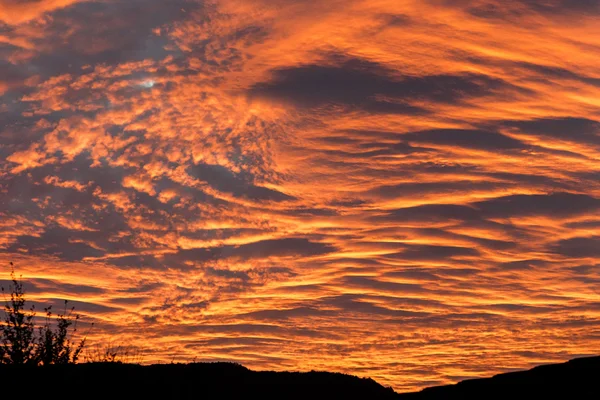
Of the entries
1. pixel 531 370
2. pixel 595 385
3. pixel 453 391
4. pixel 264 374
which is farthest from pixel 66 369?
pixel 595 385

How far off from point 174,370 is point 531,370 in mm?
7228

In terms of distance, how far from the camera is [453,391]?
12.0 m

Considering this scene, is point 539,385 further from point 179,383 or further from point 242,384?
point 179,383

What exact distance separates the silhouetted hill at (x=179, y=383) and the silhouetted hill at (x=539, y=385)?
2.09 metres

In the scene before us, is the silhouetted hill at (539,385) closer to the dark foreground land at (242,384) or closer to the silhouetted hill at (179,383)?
the dark foreground land at (242,384)

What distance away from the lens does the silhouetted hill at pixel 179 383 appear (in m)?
13.0

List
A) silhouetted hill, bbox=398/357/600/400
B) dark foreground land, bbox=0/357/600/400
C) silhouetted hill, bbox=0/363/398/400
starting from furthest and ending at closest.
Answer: silhouetted hill, bbox=0/363/398/400
dark foreground land, bbox=0/357/600/400
silhouetted hill, bbox=398/357/600/400

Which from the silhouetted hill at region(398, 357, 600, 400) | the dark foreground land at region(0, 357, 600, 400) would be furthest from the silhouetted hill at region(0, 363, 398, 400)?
the silhouetted hill at region(398, 357, 600, 400)

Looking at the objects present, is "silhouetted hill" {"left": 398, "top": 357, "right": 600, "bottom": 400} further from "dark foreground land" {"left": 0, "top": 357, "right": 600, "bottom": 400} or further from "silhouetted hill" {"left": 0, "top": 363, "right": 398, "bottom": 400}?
"silhouetted hill" {"left": 0, "top": 363, "right": 398, "bottom": 400}

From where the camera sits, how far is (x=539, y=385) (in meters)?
11.0

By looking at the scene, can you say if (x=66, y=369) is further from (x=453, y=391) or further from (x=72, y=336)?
(x=453, y=391)

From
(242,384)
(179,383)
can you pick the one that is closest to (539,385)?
(242,384)

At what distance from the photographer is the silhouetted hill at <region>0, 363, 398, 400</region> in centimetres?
1295

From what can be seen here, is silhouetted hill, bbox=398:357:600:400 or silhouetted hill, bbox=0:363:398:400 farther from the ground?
silhouetted hill, bbox=398:357:600:400
